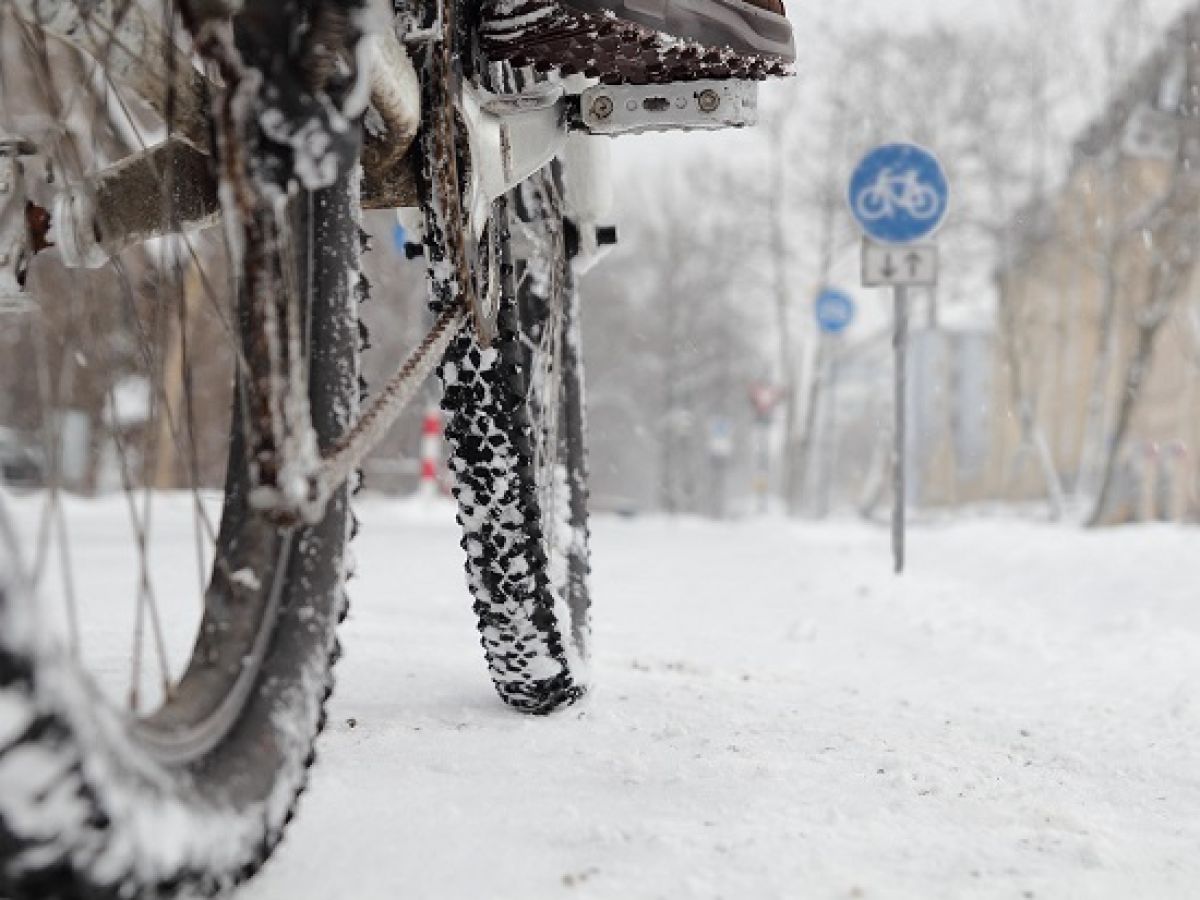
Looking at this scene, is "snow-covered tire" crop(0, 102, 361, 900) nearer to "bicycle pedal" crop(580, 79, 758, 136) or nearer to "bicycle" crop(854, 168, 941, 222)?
"bicycle pedal" crop(580, 79, 758, 136)

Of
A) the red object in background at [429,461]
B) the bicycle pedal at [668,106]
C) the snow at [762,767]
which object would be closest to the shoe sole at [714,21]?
the bicycle pedal at [668,106]

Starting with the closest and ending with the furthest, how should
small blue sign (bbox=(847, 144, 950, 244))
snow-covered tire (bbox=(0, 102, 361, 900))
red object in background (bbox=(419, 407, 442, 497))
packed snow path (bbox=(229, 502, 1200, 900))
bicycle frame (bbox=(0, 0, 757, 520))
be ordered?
snow-covered tire (bbox=(0, 102, 361, 900)) < bicycle frame (bbox=(0, 0, 757, 520)) < packed snow path (bbox=(229, 502, 1200, 900)) < small blue sign (bbox=(847, 144, 950, 244)) < red object in background (bbox=(419, 407, 442, 497))

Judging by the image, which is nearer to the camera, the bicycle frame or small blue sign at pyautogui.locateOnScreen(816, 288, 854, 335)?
the bicycle frame

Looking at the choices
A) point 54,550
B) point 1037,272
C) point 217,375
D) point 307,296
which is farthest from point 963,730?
point 1037,272

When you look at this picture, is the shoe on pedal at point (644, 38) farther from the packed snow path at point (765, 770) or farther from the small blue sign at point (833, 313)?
the small blue sign at point (833, 313)

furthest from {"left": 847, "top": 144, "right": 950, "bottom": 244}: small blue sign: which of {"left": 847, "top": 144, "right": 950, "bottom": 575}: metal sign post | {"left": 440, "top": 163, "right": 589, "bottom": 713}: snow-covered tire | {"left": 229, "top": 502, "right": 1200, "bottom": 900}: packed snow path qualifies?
{"left": 440, "top": 163, "right": 589, "bottom": 713}: snow-covered tire

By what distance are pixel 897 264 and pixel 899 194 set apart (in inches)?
15.1

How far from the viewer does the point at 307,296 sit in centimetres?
129

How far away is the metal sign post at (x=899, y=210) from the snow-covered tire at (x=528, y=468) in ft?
15.9

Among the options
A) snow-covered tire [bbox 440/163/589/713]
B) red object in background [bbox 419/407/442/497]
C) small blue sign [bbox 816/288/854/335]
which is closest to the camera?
snow-covered tire [bbox 440/163/589/713]

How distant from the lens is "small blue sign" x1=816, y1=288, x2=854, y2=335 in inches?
559

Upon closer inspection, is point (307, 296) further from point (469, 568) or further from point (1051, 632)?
point (1051, 632)

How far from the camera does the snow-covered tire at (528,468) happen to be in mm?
1999

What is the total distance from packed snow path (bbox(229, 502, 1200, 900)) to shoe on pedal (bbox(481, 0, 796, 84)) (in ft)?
3.24
